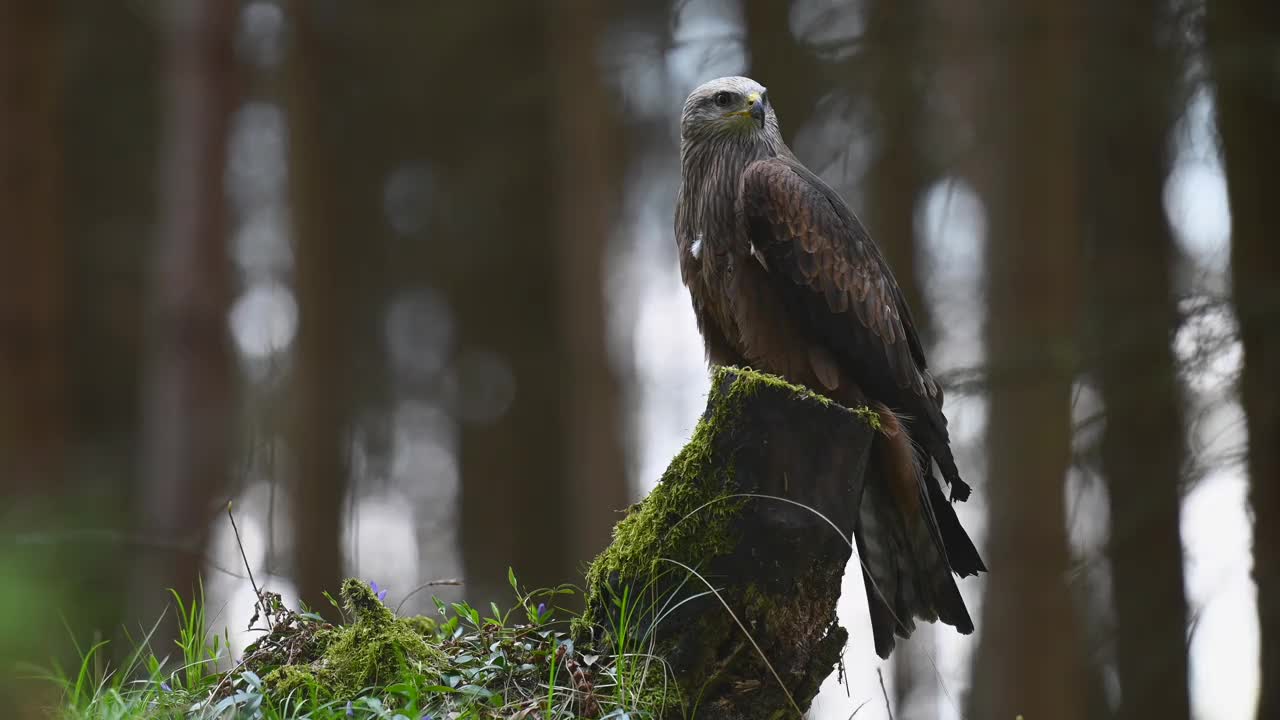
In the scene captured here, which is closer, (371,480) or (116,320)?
(116,320)

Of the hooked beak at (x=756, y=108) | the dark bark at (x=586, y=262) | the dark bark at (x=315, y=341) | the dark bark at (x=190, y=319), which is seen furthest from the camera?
the dark bark at (x=315, y=341)

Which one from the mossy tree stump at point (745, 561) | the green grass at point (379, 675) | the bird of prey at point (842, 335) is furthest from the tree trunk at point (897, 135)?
the green grass at point (379, 675)

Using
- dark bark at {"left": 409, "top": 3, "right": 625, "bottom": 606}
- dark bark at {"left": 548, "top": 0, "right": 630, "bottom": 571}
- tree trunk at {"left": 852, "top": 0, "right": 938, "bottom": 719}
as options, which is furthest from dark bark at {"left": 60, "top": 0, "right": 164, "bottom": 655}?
tree trunk at {"left": 852, "top": 0, "right": 938, "bottom": 719}

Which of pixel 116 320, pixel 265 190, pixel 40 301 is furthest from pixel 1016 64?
pixel 116 320

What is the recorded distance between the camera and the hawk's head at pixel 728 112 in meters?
4.75

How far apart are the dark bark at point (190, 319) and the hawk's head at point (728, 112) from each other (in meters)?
3.90

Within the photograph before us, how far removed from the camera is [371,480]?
41.6 feet

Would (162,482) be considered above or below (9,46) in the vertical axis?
below

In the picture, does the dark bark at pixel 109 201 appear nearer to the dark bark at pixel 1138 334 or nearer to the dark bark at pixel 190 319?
the dark bark at pixel 190 319

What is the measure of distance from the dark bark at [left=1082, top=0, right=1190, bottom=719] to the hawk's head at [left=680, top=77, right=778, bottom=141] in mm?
Answer: 3472

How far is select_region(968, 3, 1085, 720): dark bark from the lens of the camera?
639cm

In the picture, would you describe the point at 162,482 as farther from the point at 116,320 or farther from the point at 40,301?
the point at 116,320

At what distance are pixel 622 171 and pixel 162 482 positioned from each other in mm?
4069

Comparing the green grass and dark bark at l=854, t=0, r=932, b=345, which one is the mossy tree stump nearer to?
the green grass
